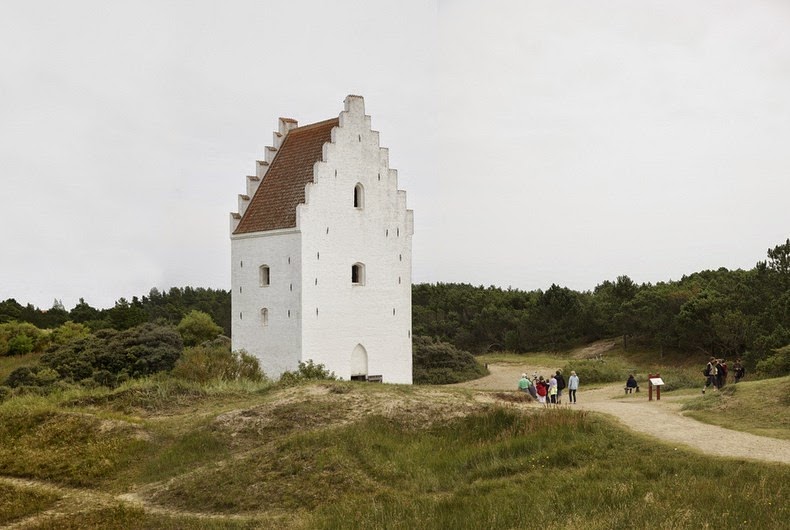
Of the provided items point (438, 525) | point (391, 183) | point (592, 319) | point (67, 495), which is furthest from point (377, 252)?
point (592, 319)

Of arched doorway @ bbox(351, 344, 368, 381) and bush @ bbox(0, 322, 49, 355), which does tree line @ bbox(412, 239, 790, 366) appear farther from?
bush @ bbox(0, 322, 49, 355)

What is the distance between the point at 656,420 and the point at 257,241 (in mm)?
19725

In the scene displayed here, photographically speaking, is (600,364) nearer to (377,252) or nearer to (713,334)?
(713,334)

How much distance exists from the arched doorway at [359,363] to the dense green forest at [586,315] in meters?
16.0

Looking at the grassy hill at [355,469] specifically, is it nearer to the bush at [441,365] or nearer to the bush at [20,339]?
the bush at [441,365]

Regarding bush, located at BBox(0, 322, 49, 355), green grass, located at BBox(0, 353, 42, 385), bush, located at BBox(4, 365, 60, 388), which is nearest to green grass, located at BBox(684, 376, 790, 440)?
bush, located at BBox(4, 365, 60, 388)

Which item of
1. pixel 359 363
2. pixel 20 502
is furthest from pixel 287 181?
pixel 20 502

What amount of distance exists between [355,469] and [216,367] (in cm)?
1349

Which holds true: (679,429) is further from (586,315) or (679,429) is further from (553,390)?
(586,315)

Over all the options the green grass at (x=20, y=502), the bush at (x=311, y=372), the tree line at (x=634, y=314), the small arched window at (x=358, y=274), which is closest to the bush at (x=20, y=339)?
the bush at (x=311, y=372)

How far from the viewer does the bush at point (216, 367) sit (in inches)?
1104

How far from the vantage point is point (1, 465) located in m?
18.8

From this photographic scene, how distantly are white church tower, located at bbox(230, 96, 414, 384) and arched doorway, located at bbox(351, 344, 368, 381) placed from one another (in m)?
0.04

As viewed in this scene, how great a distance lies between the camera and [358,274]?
3466cm
